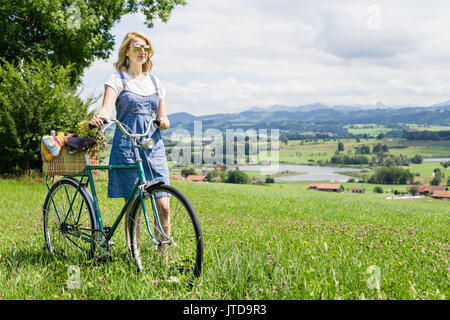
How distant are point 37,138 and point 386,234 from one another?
42.9 feet

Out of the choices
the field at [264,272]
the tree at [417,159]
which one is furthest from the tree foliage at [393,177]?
the field at [264,272]

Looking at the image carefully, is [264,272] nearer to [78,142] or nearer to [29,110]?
[78,142]

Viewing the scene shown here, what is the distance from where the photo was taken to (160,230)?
3.80 metres

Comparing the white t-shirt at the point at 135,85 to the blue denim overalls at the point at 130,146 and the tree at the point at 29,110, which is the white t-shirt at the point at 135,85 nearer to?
the blue denim overalls at the point at 130,146

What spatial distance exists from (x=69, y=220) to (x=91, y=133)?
115 cm

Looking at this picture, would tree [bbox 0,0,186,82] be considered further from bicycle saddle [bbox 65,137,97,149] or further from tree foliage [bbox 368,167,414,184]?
tree foliage [bbox 368,167,414,184]

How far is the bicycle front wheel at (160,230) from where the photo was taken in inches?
145

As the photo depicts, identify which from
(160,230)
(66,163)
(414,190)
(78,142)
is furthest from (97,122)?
(414,190)

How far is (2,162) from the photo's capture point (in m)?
15.6

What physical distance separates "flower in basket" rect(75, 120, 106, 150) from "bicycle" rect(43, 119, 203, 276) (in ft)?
0.52

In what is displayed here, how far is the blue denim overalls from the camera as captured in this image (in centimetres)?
418

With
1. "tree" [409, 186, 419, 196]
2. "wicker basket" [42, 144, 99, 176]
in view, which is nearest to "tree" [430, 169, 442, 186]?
"tree" [409, 186, 419, 196]
